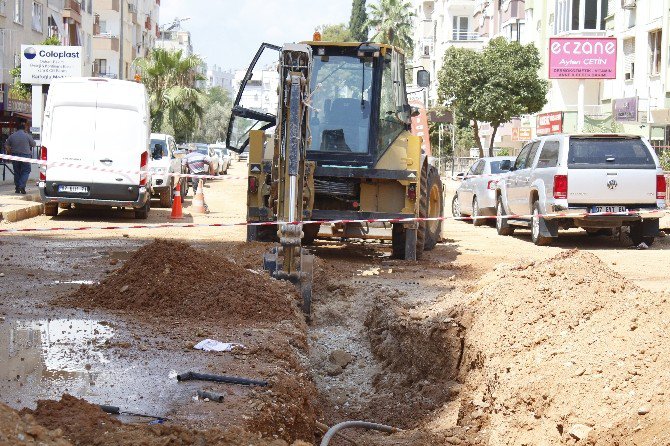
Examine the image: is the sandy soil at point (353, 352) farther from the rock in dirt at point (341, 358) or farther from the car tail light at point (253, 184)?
the car tail light at point (253, 184)

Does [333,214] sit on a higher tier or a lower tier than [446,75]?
lower

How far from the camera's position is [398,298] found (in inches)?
467

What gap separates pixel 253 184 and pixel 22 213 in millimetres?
8288

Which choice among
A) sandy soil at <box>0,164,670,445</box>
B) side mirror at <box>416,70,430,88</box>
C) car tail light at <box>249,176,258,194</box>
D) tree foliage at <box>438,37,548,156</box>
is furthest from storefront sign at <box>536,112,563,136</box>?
sandy soil at <box>0,164,670,445</box>

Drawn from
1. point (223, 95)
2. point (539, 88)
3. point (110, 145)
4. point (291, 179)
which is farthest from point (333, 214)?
point (223, 95)

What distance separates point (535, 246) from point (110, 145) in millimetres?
8799

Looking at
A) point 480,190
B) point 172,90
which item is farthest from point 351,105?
point 172,90

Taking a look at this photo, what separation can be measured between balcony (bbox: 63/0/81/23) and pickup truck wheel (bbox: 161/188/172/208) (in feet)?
125

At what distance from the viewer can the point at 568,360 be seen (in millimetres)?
7004

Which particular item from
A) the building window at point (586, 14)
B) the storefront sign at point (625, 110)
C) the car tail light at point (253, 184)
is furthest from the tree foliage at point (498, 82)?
the car tail light at point (253, 184)

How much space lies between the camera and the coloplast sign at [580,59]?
38688 millimetres

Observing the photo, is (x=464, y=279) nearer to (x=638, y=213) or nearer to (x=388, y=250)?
(x=388, y=250)

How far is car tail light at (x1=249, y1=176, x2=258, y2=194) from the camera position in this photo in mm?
14984

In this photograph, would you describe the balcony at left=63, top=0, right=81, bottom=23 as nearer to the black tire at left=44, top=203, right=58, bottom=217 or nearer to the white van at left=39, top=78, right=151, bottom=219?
the black tire at left=44, top=203, right=58, bottom=217
